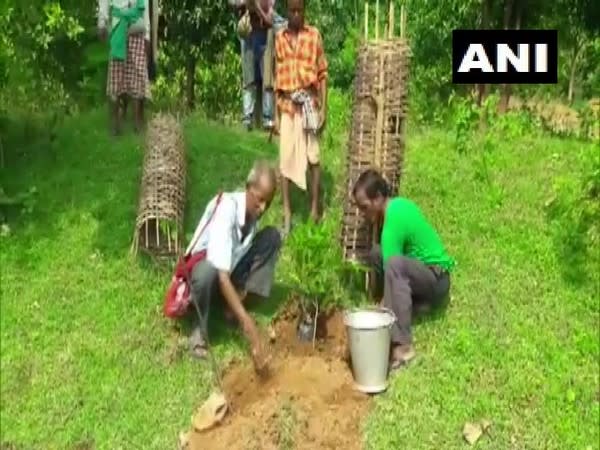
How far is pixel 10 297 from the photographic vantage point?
6484 millimetres

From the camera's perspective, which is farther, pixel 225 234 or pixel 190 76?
pixel 190 76

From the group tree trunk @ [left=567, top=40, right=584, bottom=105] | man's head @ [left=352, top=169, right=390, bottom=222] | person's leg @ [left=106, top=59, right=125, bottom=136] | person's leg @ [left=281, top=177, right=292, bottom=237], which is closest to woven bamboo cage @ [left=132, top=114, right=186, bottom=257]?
person's leg @ [left=281, top=177, right=292, bottom=237]

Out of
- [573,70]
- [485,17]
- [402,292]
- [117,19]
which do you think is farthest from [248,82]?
[573,70]

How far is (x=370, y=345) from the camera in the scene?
5426mm

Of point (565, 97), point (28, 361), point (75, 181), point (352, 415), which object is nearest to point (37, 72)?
point (75, 181)

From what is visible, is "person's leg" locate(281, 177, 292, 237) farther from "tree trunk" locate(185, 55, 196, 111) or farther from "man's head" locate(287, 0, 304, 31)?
"tree trunk" locate(185, 55, 196, 111)

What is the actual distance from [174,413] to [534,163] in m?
3.94

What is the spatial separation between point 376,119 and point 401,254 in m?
1.19

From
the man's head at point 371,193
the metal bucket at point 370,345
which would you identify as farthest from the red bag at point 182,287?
the metal bucket at point 370,345

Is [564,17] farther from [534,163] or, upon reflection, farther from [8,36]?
[8,36]

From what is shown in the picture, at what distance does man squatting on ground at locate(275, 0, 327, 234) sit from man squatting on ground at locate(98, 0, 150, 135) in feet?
6.44

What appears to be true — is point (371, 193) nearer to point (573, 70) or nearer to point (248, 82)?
point (248, 82)

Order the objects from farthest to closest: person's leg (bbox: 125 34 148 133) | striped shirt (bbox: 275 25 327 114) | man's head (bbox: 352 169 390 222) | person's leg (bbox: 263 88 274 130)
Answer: person's leg (bbox: 263 88 274 130) → person's leg (bbox: 125 34 148 133) → striped shirt (bbox: 275 25 327 114) → man's head (bbox: 352 169 390 222)

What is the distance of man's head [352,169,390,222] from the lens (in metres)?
5.67
